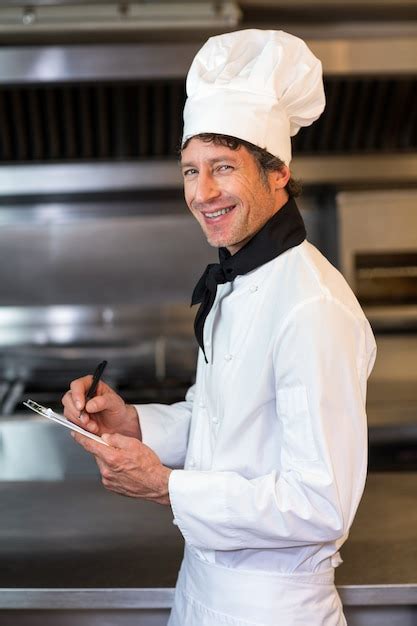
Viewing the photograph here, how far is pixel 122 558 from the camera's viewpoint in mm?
1620

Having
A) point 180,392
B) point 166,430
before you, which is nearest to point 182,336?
point 180,392

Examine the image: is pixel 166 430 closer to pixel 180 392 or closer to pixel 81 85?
pixel 180 392

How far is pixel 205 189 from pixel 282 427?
0.37 meters

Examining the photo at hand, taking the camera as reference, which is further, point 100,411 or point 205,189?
point 100,411

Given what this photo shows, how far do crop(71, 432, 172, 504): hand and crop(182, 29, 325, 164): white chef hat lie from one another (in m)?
0.48

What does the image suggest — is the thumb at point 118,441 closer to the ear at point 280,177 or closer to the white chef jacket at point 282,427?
the white chef jacket at point 282,427

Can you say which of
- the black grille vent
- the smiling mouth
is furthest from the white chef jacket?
the black grille vent

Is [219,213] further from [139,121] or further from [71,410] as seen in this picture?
[139,121]

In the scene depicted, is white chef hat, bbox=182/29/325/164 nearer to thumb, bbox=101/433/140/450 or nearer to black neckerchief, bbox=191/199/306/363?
black neckerchief, bbox=191/199/306/363

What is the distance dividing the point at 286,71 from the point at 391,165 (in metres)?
1.97

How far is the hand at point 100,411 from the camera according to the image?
145 cm

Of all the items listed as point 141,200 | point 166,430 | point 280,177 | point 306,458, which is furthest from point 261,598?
Answer: point 141,200

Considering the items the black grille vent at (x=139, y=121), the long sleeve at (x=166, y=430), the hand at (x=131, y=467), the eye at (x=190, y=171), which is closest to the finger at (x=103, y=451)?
the hand at (x=131, y=467)

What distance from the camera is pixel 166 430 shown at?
1.58 m
